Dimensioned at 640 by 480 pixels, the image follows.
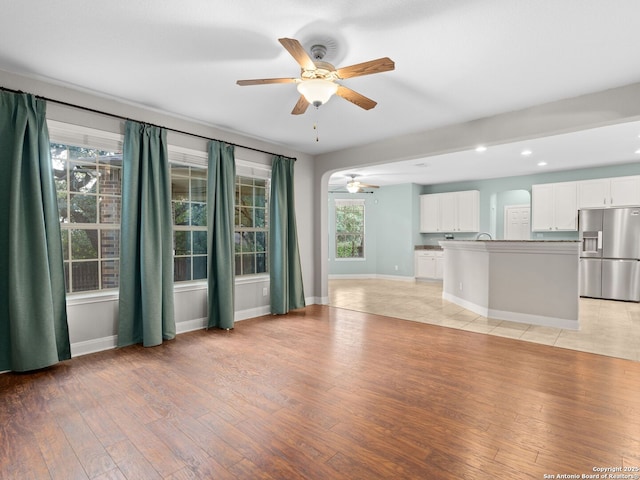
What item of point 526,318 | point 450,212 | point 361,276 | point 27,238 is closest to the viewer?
point 27,238

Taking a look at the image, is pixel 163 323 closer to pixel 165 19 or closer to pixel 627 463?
pixel 165 19

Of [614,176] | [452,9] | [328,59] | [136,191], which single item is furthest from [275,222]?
[614,176]

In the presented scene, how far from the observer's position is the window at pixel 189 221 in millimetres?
4500

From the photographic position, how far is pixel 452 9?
221cm

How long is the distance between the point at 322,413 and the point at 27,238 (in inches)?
117

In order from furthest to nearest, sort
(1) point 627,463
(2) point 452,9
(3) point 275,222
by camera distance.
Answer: (3) point 275,222
(2) point 452,9
(1) point 627,463

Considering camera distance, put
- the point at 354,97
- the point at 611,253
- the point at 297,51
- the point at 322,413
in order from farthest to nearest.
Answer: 1. the point at 611,253
2. the point at 354,97
3. the point at 322,413
4. the point at 297,51

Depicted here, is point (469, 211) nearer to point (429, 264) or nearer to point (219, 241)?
point (429, 264)

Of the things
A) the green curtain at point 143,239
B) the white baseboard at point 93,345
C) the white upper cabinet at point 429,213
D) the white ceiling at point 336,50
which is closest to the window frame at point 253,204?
the white ceiling at point 336,50

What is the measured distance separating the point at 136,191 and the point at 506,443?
3958mm

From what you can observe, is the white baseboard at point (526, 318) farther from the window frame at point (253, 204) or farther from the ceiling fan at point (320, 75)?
the ceiling fan at point (320, 75)

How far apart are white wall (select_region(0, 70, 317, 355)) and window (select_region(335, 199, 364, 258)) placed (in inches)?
146

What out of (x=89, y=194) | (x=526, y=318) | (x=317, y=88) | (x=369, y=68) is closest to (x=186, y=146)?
(x=89, y=194)

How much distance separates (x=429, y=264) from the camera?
9.14 m
